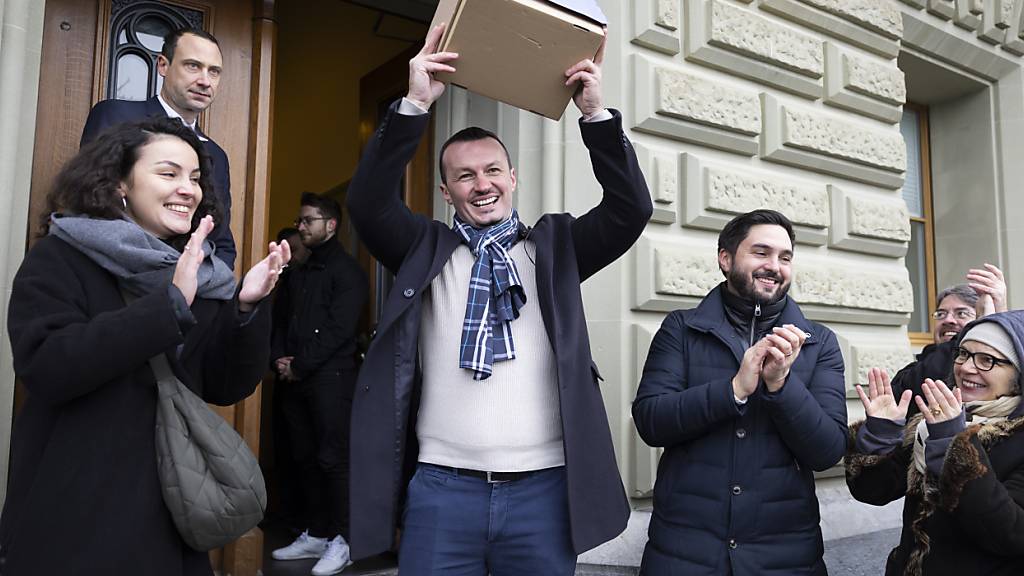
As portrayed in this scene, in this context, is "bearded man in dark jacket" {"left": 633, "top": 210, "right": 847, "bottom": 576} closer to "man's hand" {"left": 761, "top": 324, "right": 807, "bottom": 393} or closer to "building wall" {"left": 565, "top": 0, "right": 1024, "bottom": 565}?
"man's hand" {"left": 761, "top": 324, "right": 807, "bottom": 393}

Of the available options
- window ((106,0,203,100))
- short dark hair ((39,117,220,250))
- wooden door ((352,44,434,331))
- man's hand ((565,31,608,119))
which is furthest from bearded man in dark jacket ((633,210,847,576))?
window ((106,0,203,100))

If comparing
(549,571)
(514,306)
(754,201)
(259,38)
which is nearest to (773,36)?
(754,201)

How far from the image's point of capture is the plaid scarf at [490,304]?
80.6 inches

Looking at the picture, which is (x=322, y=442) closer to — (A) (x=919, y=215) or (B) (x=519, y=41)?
(B) (x=519, y=41)

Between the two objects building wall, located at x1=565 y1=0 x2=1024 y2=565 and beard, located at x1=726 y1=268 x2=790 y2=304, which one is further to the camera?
building wall, located at x1=565 y1=0 x2=1024 y2=565

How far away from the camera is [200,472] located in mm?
1739

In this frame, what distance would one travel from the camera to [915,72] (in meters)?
Result: 6.02

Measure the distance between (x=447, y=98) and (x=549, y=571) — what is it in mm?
2724

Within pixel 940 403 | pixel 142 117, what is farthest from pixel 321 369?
pixel 940 403

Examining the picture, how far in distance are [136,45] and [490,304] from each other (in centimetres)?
208

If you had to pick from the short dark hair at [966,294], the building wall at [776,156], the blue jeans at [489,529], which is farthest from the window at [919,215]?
the blue jeans at [489,529]

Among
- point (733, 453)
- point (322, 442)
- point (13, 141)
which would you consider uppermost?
point (13, 141)

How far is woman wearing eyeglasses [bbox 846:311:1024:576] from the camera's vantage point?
224cm

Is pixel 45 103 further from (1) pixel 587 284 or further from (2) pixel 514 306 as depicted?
(1) pixel 587 284
